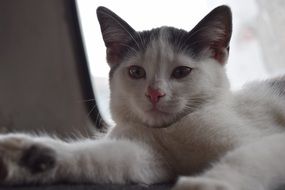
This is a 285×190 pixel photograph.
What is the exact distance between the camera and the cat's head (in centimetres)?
112

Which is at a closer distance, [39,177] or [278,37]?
[39,177]

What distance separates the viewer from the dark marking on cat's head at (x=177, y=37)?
1209 mm

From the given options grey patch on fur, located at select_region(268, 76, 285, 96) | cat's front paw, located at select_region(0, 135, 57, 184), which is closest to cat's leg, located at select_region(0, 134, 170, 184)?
cat's front paw, located at select_region(0, 135, 57, 184)

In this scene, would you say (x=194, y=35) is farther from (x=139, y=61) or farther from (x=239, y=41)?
(x=239, y=41)

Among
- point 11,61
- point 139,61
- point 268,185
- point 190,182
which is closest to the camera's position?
point 190,182

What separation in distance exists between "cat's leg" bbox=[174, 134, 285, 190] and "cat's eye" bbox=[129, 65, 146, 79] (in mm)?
372

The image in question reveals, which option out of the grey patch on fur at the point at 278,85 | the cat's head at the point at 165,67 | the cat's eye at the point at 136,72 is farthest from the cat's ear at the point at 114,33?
the grey patch on fur at the point at 278,85

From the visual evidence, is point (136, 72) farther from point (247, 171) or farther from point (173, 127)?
point (247, 171)

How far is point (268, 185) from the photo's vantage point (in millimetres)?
880

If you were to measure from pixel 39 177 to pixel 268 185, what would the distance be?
458 millimetres

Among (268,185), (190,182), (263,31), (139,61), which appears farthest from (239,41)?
(190,182)

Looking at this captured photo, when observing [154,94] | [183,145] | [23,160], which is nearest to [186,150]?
[183,145]

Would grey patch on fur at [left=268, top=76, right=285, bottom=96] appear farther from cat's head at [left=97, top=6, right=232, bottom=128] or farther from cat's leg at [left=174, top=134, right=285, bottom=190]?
cat's leg at [left=174, top=134, right=285, bottom=190]

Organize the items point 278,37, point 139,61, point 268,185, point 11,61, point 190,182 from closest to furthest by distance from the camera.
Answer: point 190,182 → point 268,185 → point 139,61 → point 278,37 → point 11,61
